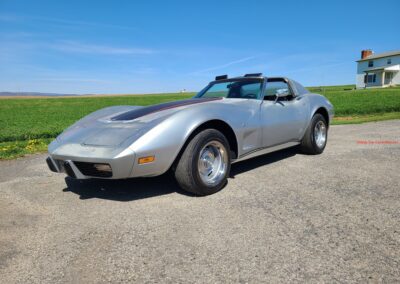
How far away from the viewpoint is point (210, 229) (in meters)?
2.52

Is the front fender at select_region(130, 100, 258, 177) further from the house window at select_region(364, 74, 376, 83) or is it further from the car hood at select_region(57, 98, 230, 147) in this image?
the house window at select_region(364, 74, 376, 83)

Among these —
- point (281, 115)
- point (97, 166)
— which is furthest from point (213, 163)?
point (281, 115)

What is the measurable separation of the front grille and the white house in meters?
51.7

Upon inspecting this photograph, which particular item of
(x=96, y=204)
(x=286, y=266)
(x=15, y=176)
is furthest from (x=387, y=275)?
(x=15, y=176)

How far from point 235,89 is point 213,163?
1509 mm

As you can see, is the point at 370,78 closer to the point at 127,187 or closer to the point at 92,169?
the point at 127,187

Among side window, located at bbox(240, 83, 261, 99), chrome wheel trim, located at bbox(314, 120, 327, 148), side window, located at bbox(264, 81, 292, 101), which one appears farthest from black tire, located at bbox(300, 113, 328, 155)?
side window, located at bbox(240, 83, 261, 99)

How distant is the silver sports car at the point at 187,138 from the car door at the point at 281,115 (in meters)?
0.01

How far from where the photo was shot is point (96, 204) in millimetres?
3225

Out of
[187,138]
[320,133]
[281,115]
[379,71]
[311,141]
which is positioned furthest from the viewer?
[379,71]

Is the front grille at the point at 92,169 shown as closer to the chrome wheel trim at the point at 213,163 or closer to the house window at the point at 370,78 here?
the chrome wheel trim at the point at 213,163

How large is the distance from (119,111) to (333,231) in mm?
2991

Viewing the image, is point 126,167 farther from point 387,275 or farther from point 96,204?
point 387,275

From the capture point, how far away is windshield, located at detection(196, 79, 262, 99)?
4363mm
